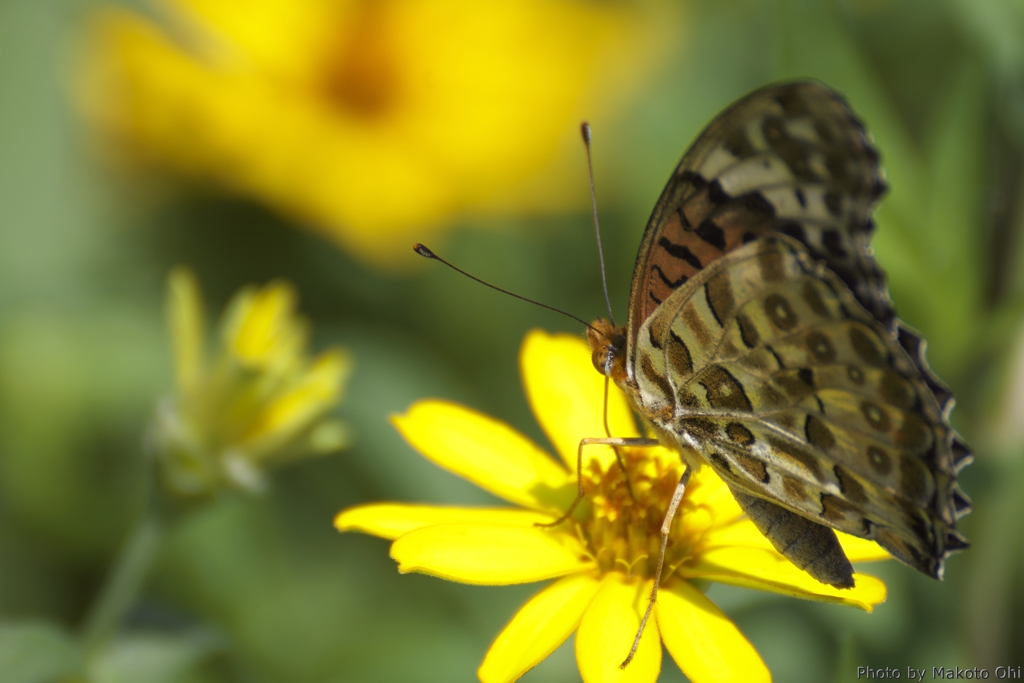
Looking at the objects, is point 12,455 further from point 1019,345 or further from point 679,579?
point 1019,345

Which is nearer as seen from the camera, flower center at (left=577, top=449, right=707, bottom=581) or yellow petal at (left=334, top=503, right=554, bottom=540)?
yellow petal at (left=334, top=503, right=554, bottom=540)

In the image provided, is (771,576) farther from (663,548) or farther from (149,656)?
(149,656)

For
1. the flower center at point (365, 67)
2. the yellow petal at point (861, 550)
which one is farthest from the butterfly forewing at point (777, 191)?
the flower center at point (365, 67)

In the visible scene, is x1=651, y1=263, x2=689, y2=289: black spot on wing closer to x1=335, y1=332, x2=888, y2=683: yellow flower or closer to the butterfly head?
the butterfly head

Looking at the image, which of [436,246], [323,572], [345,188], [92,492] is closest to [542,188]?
[436,246]

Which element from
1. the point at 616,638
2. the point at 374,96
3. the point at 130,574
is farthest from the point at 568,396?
the point at 374,96

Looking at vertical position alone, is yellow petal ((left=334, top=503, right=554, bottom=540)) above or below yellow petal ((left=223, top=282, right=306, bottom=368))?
below

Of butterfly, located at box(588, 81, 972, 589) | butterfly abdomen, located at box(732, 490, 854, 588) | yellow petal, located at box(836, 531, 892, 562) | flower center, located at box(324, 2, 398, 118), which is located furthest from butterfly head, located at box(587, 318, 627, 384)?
flower center, located at box(324, 2, 398, 118)

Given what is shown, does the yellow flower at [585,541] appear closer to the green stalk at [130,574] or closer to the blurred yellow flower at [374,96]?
the green stalk at [130,574]
